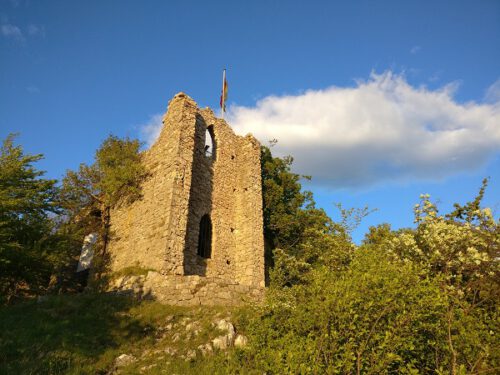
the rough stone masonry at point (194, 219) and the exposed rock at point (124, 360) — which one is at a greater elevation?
the rough stone masonry at point (194, 219)

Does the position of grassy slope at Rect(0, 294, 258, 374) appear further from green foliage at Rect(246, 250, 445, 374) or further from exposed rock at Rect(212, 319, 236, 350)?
green foliage at Rect(246, 250, 445, 374)

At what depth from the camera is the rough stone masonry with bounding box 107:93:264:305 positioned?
→ 1390 cm

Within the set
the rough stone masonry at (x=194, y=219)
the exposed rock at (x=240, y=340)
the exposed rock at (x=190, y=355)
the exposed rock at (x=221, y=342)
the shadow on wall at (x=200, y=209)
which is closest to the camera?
the exposed rock at (x=190, y=355)

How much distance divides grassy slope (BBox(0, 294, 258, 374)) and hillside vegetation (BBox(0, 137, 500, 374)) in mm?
41

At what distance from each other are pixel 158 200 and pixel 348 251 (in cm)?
927

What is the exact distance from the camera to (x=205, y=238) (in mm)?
18812

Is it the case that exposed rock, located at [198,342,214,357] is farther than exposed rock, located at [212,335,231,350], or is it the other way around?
exposed rock, located at [212,335,231,350]

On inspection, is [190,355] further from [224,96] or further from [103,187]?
[224,96]

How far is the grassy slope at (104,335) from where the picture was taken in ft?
27.4

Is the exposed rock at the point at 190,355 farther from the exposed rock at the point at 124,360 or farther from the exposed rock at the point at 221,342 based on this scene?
the exposed rock at the point at 124,360

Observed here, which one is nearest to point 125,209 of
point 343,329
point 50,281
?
point 50,281

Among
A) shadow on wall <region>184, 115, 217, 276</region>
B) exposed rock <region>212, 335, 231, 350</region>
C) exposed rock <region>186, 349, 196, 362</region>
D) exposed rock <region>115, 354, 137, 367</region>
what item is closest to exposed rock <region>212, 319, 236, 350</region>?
exposed rock <region>212, 335, 231, 350</region>

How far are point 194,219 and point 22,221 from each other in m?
7.77

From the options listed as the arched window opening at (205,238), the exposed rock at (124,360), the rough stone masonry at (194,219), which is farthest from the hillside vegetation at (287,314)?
the arched window opening at (205,238)
